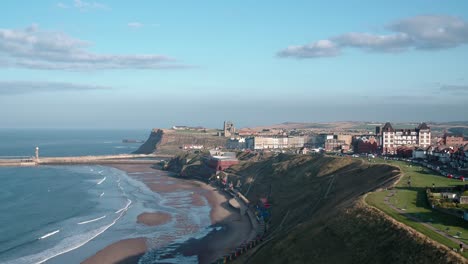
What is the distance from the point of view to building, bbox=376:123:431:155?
95250 millimetres

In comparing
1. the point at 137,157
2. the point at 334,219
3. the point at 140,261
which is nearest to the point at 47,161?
the point at 137,157

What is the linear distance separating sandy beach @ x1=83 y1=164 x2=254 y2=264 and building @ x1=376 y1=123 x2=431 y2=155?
111ft

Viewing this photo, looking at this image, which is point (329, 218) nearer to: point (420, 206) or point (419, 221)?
point (420, 206)

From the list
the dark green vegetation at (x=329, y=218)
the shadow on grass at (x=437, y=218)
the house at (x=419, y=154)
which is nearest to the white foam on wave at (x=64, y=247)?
the dark green vegetation at (x=329, y=218)

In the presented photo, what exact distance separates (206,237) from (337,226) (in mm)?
19949

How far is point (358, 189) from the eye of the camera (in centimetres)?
4644

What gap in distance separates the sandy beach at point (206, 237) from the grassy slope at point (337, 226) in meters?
4.28

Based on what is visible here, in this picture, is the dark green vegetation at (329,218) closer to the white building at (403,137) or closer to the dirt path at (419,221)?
the dirt path at (419,221)

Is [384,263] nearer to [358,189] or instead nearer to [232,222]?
[358,189]

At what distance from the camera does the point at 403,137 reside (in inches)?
3841

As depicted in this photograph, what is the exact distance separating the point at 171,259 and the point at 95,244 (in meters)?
9.35

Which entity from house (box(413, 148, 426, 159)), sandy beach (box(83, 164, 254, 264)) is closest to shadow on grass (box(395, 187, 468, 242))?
sandy beach (box(83, 164, 254, 264))

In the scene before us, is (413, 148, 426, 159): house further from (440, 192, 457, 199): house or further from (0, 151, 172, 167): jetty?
(0, 151, 172, 167): jetty

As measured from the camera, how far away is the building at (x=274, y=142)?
14985 centimetres
